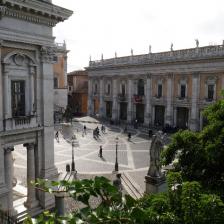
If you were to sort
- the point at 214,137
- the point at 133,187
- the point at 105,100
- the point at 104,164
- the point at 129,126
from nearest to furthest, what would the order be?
the point at 214,137 → the point at 133,187 → the point at 104,164 → the point at 129,126 → the point at 105,100

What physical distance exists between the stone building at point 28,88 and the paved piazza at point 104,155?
612cm

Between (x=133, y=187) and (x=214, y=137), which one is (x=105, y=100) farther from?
(x=214, y=137)

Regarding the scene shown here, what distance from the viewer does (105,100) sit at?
50.7m

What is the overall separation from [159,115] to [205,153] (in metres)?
33.2

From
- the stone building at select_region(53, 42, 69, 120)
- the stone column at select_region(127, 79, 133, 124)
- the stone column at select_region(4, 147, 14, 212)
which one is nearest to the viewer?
the stone column at select_region(4, 147, 14, 212)

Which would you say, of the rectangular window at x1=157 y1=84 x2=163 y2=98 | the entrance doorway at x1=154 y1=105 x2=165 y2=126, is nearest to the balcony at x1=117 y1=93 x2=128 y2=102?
the entrance doorway at x1=154 y1=105 x2=165 y2=126

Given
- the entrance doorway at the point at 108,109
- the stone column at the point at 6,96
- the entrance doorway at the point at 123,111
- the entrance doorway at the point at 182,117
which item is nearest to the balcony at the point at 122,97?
the entrance doorway at the point at 123,111

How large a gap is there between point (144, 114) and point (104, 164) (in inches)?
827

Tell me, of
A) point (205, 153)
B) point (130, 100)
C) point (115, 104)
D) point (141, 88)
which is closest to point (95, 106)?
point (115, 104)

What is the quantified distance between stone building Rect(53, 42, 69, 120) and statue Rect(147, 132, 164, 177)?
33.6 meters

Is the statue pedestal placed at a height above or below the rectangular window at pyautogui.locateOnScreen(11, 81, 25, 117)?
below

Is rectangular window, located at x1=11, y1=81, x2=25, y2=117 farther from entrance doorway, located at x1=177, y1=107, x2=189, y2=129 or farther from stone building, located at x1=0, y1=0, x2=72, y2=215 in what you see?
entrance doorway, located at x1=177, y1=107, x2=189, y2=129

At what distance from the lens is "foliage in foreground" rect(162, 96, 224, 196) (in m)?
8.52

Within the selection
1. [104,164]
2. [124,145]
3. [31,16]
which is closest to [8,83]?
[31,16]
